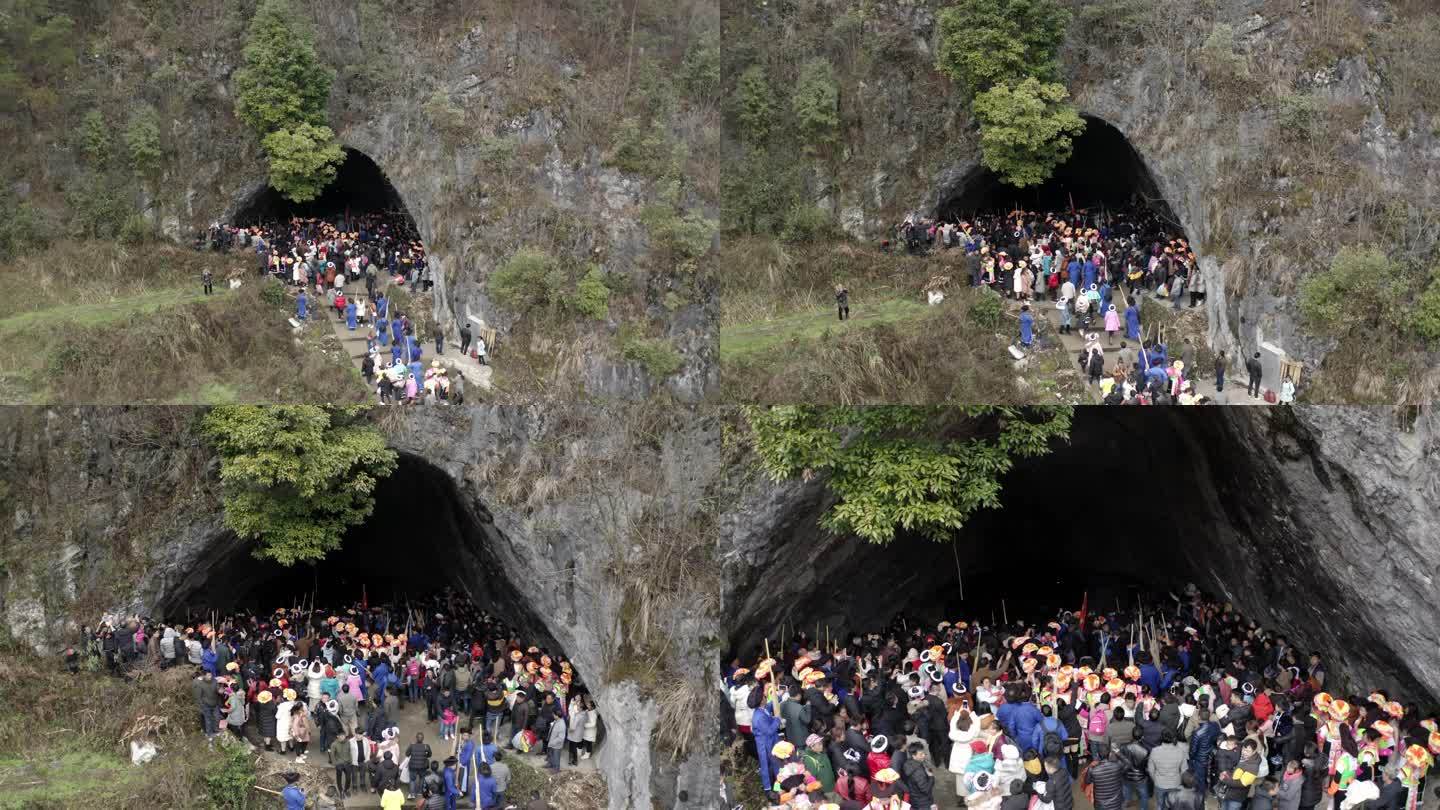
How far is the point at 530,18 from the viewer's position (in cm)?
3247

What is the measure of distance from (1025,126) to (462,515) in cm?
1391

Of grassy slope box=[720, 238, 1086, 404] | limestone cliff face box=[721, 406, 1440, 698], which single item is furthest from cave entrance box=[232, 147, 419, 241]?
limestone cliff face box=[721, 406, 1440, 698]

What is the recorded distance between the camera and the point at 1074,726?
16125mm

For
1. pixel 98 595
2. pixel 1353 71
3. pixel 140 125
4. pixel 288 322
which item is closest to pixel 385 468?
pixel 98 595

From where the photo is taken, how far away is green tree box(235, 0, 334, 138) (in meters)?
31.2

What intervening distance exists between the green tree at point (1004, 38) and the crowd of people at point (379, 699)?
48.6 ft

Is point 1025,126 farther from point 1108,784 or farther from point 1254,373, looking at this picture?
point 1108,784

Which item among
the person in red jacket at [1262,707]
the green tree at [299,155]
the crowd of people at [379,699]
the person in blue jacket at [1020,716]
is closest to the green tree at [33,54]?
the green tree at [299,155]

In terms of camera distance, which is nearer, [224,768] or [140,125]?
[224,768]

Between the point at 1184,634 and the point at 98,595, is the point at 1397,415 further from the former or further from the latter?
the point at 98,595

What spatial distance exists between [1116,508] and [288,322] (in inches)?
688

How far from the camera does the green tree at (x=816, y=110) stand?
96.8 ft

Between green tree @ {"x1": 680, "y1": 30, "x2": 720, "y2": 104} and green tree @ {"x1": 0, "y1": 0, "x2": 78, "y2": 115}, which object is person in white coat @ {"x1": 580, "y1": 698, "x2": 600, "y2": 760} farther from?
green tree @ {"x1": 0, "y1": 0, "x2": 78, "y2": 115}

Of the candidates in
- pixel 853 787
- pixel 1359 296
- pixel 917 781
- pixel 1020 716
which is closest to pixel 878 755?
pixel 853 787
